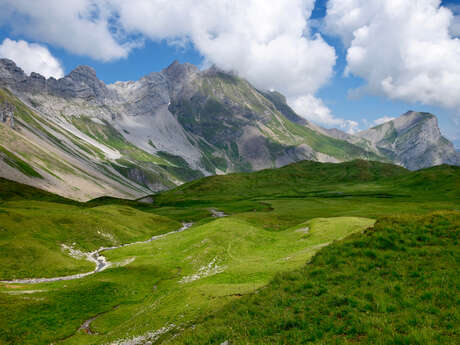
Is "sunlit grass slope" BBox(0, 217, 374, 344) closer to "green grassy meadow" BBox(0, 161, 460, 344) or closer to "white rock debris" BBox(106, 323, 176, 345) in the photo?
"green grassy meadow" BBox(0, 161, 460, 344)

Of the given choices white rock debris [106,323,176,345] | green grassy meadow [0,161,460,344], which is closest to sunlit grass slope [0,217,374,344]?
green grassy meadow [0,161,460,344]

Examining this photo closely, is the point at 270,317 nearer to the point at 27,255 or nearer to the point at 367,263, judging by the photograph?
the point at 367,263

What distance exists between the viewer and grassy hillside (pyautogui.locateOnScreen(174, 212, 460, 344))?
13352 millimetres

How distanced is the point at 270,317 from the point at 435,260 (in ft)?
40.5

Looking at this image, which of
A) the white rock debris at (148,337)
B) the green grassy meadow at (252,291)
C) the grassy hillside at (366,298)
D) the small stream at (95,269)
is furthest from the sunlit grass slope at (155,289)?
the grassy hillside at (366,298)

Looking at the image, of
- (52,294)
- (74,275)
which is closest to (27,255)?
(74,275)

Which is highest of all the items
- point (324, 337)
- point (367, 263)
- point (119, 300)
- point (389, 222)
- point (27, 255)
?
point (389, 222)

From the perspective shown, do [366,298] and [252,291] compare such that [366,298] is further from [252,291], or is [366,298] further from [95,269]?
[95,269]

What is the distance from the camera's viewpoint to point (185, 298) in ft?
100

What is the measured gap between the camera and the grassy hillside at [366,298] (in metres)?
13.4

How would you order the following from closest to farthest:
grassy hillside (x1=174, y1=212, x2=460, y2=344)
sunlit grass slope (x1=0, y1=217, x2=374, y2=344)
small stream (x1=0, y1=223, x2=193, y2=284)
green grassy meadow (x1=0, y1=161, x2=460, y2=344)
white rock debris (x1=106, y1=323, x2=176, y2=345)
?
grassy hillside (x1=174, y1=212, x2=460, y2=344)
green grassy meadow (x1=0, y1=161, x2=460, y2=344)
white rock debris (x1=106, y1=323, x2=176, y2=345)
sunlit grass slope (x1=0, y1=217, x2=374, y2=344)
small stream (x1=0, y1=223, x2=193, y2=284)

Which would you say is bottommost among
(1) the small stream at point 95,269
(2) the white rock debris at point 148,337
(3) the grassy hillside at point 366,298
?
(1) the small stream at point 95,269

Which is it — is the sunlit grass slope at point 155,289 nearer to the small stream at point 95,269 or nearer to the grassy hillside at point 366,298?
the small stream at point 95,269

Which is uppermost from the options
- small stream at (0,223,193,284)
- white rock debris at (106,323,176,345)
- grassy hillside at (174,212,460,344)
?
grassy hillside at (174,212,460,344)
